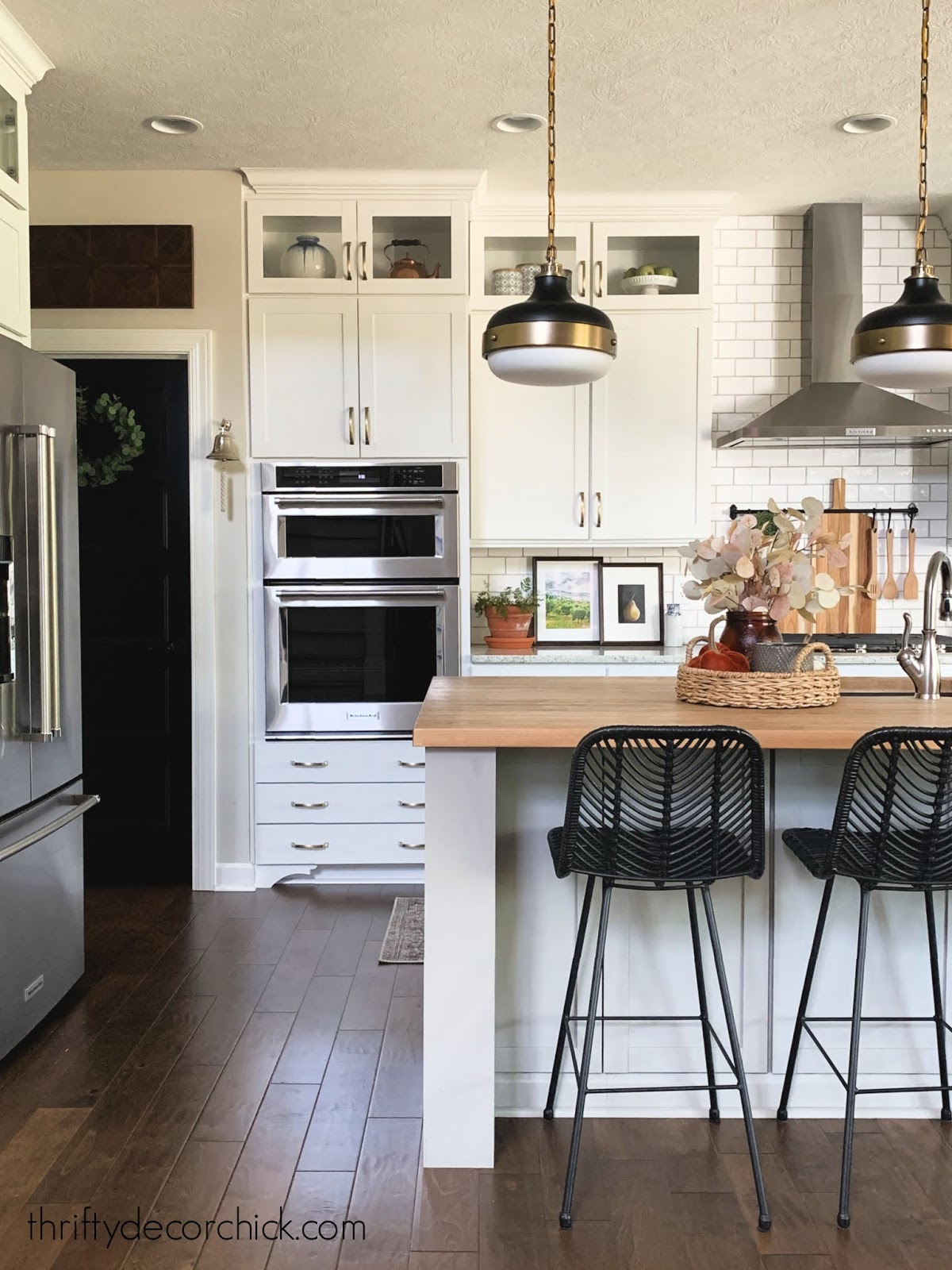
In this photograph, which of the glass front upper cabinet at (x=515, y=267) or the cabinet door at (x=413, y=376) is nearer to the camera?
the cabinet door at (x=413, y=376)

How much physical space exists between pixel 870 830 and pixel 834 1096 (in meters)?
0.82

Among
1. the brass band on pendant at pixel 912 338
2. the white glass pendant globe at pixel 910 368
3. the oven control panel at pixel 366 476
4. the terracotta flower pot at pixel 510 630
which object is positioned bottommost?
the terracotta flower pot at pixel 510 630

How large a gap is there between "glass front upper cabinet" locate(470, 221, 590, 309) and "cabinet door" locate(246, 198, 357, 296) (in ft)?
1.69

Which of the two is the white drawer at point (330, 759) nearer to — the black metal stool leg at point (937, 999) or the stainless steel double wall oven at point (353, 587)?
the stainless steel double wall oven at point (353, 587)

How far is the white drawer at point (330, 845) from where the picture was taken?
14.6 feet

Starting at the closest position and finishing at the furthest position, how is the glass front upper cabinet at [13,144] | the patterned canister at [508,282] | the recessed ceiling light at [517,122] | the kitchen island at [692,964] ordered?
the kitchen island at [692,964] < the glass front upper cabinet at [13,144] < the recessed ceiling light at [517,122] < the patterned canister at [508,282]

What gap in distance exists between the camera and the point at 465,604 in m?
4.43

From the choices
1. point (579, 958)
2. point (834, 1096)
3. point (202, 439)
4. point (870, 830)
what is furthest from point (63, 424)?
point (834, 1096)

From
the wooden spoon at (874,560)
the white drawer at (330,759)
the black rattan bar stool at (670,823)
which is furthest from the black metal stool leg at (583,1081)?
the wooden spoon at (874,560)

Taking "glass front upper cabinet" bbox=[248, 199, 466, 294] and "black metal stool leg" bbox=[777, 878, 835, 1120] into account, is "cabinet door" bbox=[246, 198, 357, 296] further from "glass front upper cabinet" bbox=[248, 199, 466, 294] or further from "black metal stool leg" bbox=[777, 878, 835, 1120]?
"black metal stool leg" bbox=[777, 878, 835, 1120]

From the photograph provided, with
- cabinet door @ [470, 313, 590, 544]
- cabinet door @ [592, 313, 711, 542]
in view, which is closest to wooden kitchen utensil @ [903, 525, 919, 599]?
cabinet door @ [592, 313, 711, 542]

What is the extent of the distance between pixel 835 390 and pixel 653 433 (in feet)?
2.56

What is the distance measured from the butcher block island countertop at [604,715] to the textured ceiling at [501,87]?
1.86 meters

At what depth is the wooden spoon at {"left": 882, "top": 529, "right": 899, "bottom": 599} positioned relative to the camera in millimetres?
4840
